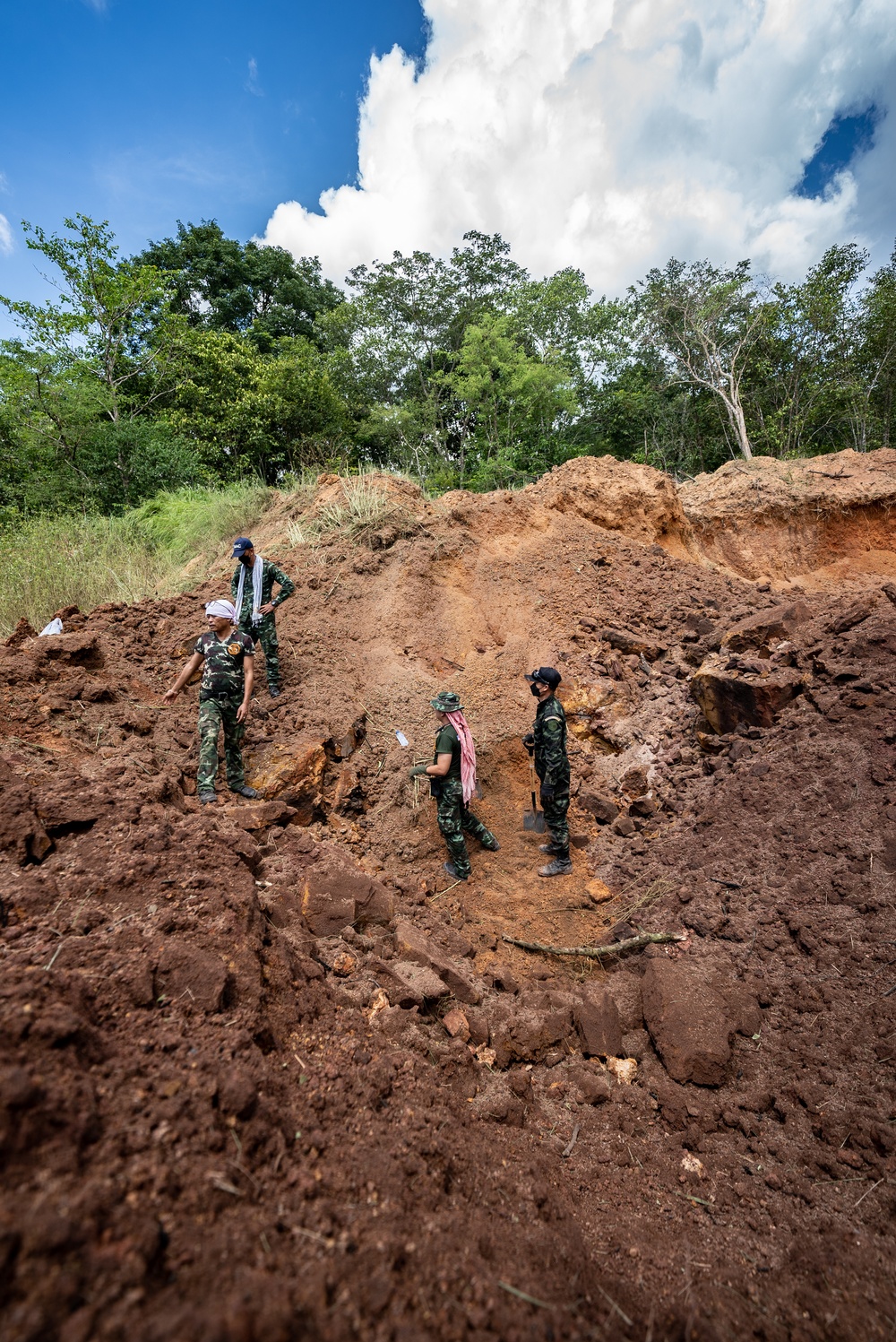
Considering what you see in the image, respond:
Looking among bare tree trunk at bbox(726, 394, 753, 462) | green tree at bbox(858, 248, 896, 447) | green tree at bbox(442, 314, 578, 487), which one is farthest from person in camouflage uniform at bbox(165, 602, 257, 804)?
green tree at bbox(858, 248, 896, 447)

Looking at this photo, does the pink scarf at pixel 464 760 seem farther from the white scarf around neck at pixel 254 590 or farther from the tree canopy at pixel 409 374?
the tree canopy at pixel 409 374

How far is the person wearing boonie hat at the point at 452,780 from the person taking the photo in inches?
173

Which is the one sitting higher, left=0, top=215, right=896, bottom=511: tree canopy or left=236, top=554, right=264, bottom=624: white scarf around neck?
left=0, top=215, right=896, bottom=511: tree canopy

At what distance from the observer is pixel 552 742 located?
4625 millimetres

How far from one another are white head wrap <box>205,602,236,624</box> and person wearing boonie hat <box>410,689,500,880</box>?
1.91 m

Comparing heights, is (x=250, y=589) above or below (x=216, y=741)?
above

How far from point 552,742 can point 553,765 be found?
0.62 feet

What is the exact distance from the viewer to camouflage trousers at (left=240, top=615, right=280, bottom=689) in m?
5.74

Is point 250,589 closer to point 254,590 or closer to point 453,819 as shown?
point 254,590

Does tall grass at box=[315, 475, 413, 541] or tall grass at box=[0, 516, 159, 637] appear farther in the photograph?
tall grass at box=[315, 475, 413, 541]

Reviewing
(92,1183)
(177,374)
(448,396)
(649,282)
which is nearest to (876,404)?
(649,282)

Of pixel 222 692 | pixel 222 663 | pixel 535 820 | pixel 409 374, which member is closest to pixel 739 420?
pixel 409 374

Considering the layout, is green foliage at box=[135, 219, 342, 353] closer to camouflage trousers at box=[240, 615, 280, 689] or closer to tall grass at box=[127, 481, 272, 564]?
tall grass at box=[127, 481, 272, 564]

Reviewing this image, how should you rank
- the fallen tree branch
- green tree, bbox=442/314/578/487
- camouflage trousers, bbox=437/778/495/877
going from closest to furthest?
the fallen tree branch
camouflage trousers, bbox=437/778/495/877
green tree, bbox=442/314/578/487
